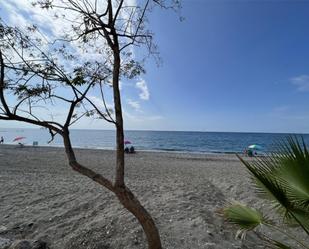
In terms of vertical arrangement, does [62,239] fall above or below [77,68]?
below

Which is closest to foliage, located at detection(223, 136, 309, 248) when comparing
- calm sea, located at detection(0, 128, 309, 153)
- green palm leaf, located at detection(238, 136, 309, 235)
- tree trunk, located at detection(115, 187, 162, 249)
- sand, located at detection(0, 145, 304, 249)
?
green palm leaf, located at detection(238, 136, 309, 235)

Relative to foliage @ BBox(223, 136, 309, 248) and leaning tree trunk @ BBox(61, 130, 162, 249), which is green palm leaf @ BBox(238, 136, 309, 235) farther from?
leaning tree trunk @ BBox(61, 130, 162, 249)

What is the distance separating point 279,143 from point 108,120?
7.08 feet

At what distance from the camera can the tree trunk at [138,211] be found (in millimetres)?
3226

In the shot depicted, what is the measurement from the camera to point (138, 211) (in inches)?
128

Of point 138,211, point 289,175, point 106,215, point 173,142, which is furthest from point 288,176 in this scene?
point 173,142

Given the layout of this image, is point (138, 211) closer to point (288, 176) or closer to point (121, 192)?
point (121, 192)

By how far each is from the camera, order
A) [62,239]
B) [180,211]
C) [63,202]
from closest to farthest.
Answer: [62,239] → [180,211] → [63,202]

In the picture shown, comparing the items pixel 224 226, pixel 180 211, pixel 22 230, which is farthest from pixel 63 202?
pixel 224 226

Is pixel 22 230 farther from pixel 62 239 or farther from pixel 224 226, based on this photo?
pixel 224 226

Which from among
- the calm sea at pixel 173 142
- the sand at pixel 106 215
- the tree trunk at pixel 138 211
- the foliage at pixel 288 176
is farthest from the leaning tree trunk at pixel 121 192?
the calm sea at pixel 173 142

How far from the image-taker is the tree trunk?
127 inches

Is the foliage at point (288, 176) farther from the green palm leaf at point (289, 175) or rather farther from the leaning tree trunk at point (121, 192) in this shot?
the leaning tree trunk at point (121, 192)

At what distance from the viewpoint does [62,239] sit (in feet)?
13.2
